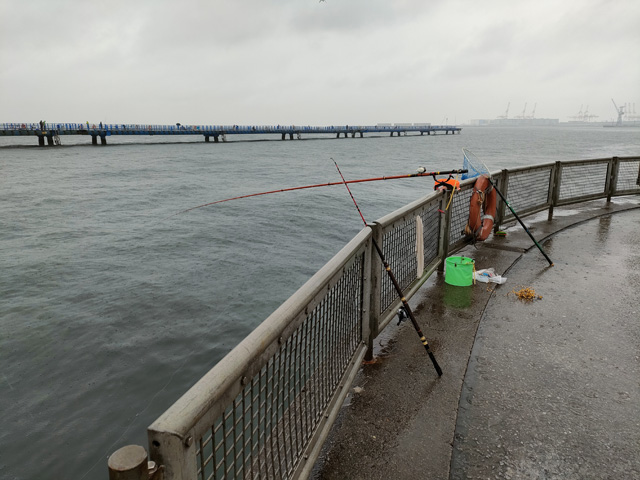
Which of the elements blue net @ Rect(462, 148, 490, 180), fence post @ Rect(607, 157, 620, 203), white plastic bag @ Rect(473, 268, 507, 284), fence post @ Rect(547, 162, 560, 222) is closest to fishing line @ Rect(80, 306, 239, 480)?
white plastic bag @ Rect(473, 268, 507, 284)

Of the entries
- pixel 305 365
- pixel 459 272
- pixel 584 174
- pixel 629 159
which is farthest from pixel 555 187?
pixel 305 365

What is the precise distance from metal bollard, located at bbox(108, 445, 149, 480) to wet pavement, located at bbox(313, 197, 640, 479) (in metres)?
1.58

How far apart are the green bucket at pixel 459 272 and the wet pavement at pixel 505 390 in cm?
13

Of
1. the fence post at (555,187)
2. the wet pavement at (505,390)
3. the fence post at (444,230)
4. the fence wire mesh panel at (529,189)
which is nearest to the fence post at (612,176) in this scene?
the fence post at (555,187)

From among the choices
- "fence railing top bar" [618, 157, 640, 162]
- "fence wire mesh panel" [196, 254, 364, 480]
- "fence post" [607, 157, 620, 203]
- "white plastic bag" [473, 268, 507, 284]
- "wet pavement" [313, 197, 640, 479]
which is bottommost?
"wet pavement" [313, 197, 640, 479]

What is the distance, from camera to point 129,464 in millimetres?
A: 1118

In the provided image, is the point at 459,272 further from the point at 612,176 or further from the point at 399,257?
the point at 612,176

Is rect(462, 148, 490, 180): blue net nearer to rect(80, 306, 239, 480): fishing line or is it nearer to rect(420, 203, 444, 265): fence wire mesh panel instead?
rect(420, 203, 444, 265): fence wire mesh panel

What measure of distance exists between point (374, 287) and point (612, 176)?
356 inches

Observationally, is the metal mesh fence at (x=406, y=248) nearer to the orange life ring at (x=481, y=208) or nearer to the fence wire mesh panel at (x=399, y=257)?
the fence wire mesh panel at (x=399, y=257)

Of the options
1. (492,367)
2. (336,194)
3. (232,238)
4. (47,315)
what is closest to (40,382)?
(47,315)

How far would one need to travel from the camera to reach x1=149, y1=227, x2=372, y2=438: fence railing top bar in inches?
47.3

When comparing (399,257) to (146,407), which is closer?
(399,257)

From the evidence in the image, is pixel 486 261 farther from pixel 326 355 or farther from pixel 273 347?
pixel 273 347
